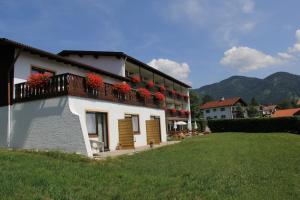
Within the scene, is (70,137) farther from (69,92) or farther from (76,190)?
(76,190)

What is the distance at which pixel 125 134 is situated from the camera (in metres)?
20.4

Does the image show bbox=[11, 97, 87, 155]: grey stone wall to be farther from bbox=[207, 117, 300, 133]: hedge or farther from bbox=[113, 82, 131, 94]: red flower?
bbox=[207, 117, 300, 133]: hedge

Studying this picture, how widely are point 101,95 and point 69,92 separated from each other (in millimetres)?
3526

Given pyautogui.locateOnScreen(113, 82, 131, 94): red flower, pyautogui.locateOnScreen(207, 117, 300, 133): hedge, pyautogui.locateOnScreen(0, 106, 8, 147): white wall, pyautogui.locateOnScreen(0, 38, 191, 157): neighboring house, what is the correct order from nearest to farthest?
pyautogui.locateOnScreen(0, 38, 191, 157): neighboring house → pyautogui.locateOnScreen(0, 106, 8, 147): white wall → pyautogui.locateOnScreen(113, 82, 131, 94): red flower → pyautogui.locateOnScreen(207, 117, 300, 133): hedge

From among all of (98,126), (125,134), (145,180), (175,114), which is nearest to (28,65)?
(98,126)

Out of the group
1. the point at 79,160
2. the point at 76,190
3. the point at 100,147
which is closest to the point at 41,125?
Result: the point at 100,147

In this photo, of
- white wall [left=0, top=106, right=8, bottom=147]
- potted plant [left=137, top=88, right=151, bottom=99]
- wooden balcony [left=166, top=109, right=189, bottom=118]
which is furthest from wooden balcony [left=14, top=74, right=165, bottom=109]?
wooden balcony [left=166, top=109, right=189, bottom=118]

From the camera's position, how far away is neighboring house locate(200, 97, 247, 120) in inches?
3842

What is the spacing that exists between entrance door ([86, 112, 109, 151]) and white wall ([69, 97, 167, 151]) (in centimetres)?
27

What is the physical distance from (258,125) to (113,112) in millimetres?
27993

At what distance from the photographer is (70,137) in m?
15.1

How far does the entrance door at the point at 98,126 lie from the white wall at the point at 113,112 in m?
0.27

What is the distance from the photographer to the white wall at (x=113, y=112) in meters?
16.2

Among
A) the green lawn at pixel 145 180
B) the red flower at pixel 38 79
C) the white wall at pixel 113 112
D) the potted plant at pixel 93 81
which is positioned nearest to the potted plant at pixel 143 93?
the white wall at pixel 113 112
